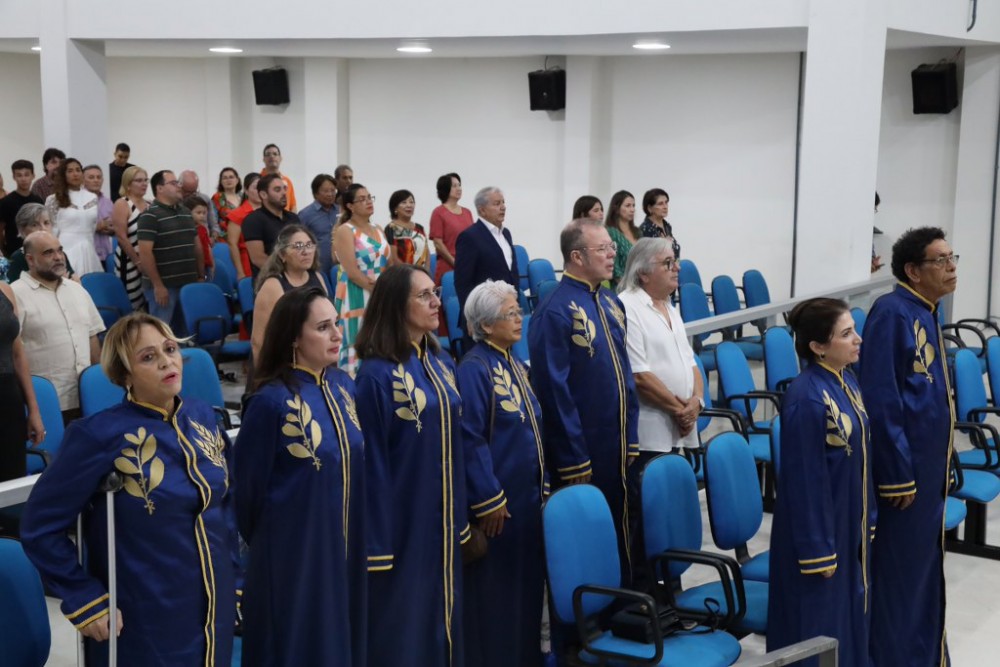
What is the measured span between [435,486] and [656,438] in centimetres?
154

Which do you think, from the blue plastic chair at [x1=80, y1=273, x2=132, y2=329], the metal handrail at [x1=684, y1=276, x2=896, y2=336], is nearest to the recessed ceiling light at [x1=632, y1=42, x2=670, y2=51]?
the metal handrail at [x1=684, y1=276, x2=896, y2=336]

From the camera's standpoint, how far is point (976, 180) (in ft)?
36.5

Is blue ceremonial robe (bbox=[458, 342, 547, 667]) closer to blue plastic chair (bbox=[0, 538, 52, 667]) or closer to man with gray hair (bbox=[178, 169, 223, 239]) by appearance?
blue plastic chair (bbox=[0, 538, 52, 667])

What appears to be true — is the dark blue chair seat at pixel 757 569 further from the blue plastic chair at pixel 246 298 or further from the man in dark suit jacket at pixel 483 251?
the blue plastic chair at pixel 246 298

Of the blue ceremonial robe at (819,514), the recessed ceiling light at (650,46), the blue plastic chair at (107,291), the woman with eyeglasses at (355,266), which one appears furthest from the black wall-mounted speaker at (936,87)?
the blue ceremonial robe at (819,514)

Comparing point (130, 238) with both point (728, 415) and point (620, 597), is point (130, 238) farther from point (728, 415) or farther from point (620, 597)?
point (620, 597)

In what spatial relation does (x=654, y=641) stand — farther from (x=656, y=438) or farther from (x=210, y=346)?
(x=210, y=346)

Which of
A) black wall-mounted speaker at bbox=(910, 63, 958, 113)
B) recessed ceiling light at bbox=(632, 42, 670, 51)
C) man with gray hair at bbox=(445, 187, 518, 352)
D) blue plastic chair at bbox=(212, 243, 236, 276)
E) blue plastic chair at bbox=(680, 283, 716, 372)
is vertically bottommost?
blue plastic chair at bbox=(680, 283, 716, 372)

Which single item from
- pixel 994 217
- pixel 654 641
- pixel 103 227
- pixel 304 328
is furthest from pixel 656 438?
pixel 994 217

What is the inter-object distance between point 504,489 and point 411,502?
1.69 feet

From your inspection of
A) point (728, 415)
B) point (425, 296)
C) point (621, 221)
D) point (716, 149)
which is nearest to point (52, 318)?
point (425, 296)

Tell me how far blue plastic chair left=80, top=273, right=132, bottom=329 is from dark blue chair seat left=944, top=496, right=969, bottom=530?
213 inches

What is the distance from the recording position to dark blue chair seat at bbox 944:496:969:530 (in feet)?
18.0

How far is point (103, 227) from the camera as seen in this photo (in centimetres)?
977
